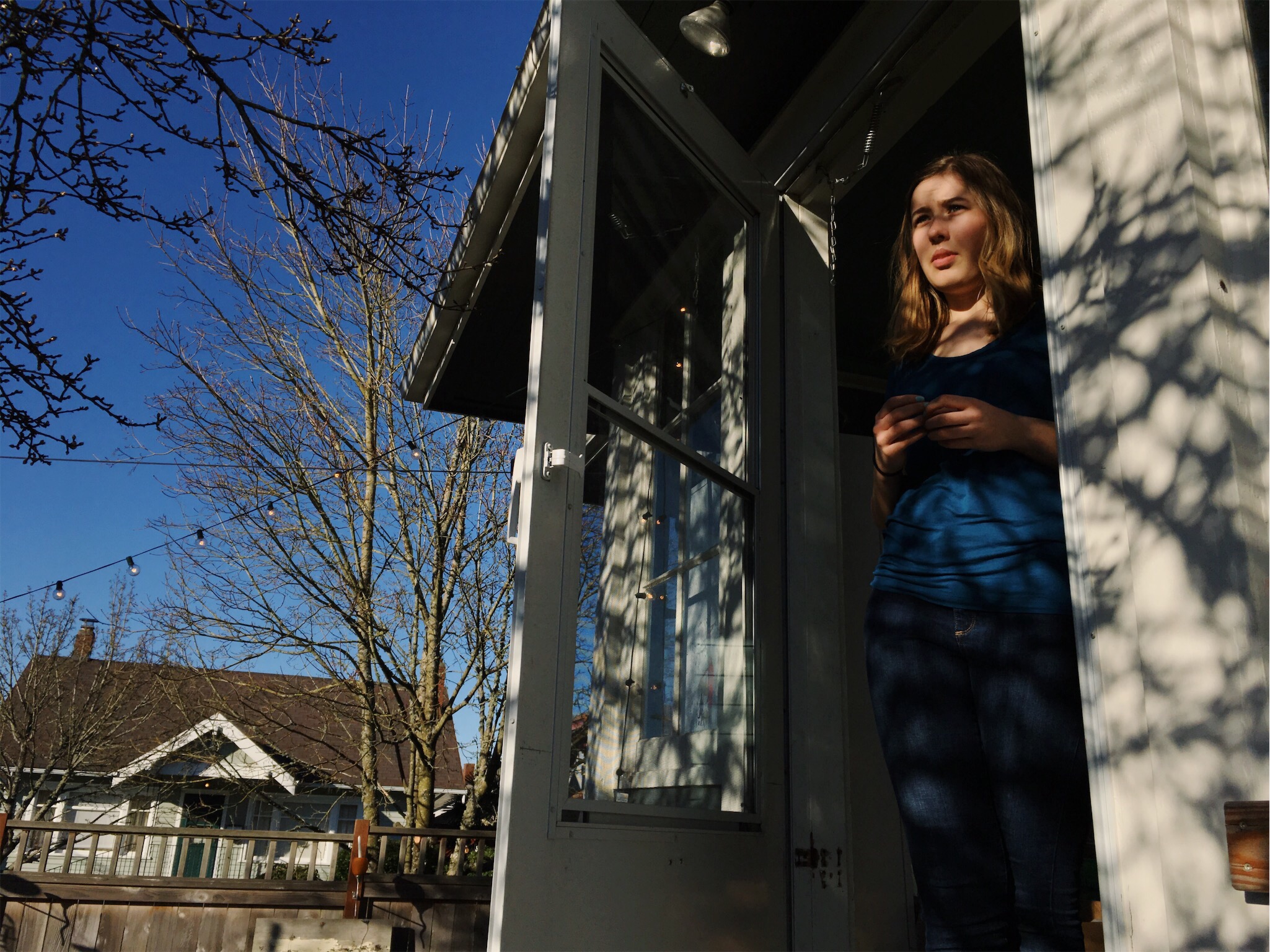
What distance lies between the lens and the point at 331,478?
9.57 metres

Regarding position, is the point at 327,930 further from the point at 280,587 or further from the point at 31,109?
the point at 31,109

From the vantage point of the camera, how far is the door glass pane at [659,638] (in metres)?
1.84

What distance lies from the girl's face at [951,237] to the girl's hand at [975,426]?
0.37 meters

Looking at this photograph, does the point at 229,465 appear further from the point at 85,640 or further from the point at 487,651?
the point at 85,640

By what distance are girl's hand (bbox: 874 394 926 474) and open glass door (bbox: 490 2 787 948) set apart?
56 cm

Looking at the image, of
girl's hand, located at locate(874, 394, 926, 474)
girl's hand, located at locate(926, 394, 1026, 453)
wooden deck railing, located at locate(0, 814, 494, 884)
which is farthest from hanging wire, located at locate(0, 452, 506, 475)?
girl's hand, located at locate(926, 394, 1026, 453)

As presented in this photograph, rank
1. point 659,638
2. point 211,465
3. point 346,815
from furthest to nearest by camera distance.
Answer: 1. point 346,815
2. point 211,465
3. point 659,638

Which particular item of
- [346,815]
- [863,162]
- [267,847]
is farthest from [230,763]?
[863,162]

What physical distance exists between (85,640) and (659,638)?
17.2 m

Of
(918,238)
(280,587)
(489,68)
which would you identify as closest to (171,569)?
(280,587)

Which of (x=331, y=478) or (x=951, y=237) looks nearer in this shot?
(x=951, y=237)

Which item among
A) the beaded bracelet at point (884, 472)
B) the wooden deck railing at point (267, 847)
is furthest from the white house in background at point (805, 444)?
the wooden deck railing at point (267, 847)

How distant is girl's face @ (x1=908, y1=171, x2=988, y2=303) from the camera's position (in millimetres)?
1770

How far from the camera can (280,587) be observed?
9703 mm
